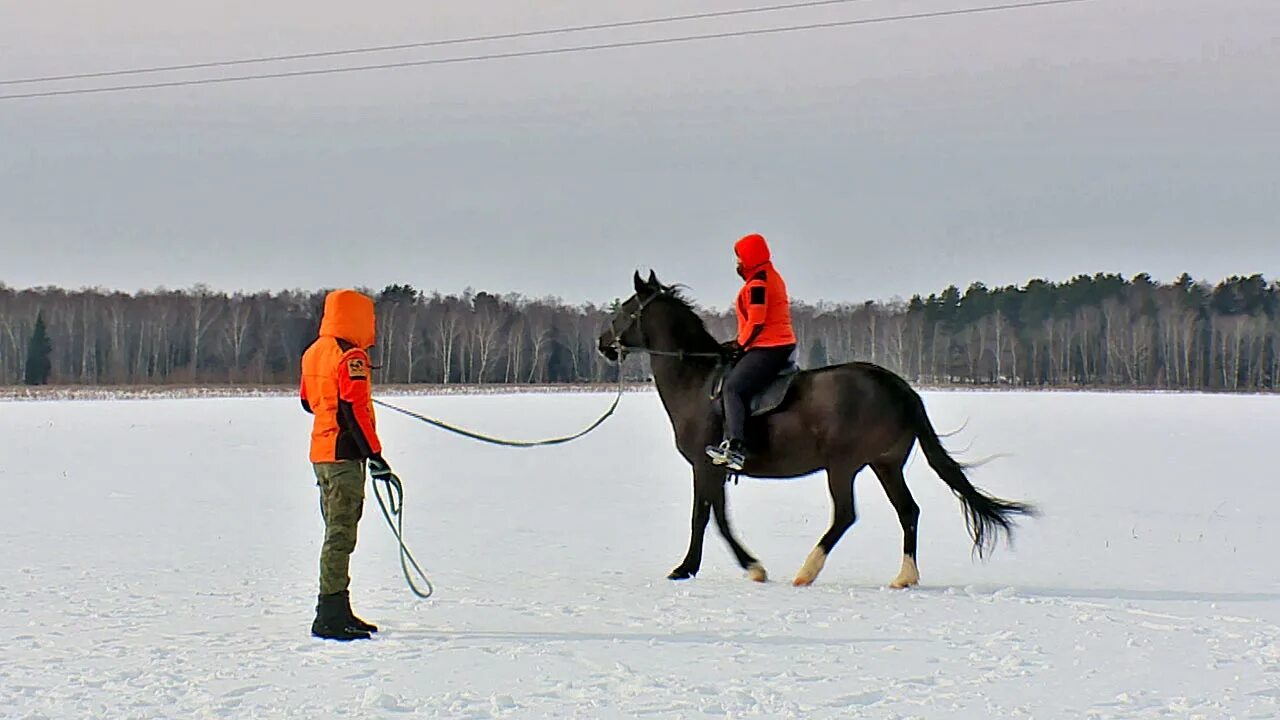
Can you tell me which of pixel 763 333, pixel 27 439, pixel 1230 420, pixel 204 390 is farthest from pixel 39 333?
pixel 763 333

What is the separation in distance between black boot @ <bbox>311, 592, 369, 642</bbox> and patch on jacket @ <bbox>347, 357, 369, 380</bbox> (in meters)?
1.16

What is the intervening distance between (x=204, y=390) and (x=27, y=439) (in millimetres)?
39283

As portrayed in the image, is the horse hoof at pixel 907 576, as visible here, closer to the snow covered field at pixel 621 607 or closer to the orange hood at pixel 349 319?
the snow covered field at pixel 621 607

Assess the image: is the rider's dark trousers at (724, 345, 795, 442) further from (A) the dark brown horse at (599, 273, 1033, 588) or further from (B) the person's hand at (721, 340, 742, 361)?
(B) the person's hand at (721, 340, 742, 361)

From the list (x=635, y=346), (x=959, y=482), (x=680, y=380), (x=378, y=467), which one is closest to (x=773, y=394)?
(x=680, y=380)

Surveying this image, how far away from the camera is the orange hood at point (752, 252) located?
8.60 meters

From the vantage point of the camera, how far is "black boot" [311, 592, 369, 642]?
626 cm

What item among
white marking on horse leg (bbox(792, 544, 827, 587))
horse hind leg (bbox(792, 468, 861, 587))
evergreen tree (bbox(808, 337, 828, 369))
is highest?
evergreen tree (bbox(808, 337, 828, 369))

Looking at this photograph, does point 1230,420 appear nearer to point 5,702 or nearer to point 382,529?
point 382,529

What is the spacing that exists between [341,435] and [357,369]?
374 millimetres

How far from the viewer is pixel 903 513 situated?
28.6ft

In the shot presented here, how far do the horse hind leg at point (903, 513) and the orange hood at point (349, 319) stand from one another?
3854 mm

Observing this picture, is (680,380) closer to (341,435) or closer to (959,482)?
(959,482)

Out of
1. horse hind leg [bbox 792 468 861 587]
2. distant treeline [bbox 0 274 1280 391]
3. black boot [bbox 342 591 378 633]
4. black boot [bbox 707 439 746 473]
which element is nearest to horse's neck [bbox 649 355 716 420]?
black boot [bbox 707 439 746 473]
